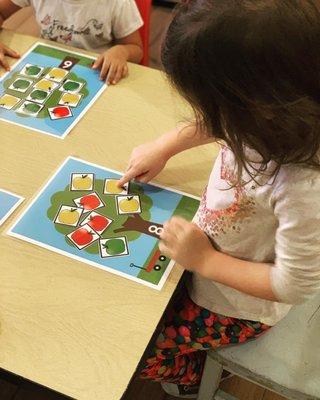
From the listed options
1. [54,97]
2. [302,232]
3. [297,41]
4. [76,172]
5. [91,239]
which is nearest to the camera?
[297,41]

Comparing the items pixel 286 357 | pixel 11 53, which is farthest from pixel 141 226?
pixel 11 53

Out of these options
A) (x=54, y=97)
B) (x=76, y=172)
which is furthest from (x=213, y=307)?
(x=54, y=97)

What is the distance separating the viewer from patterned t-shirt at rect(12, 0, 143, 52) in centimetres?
137

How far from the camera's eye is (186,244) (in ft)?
2.61

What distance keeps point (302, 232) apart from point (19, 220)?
49cm

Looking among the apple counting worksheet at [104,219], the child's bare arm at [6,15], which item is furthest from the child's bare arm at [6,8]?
the apple counting worksheet at [104,219]

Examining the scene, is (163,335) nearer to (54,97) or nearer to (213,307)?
(213,307)

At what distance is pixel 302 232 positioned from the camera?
0.65 meters

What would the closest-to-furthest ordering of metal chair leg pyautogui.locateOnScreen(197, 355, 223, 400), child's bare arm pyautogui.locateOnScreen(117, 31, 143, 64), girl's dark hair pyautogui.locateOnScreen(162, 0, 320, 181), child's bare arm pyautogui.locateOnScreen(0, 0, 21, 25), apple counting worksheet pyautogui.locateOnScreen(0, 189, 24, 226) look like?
girl's dark hair pyautogui.locateOnScreen(162, 0, 320, 181), apple counting worksheet pyautogui.locateOnScreen(0, 189, 24, 226), metal chair leg pyautogui.locateOnScreen(197, 355, 223, 400), child's bare arm pyautogui.locateOnScreen(117, 31, 143, 64), child's bare arm pyautogui.locateOnScreen(0, 0, 21, 25)

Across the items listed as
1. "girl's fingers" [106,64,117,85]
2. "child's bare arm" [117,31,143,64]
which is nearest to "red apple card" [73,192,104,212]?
"girl's fingers" [106,64,117,85]

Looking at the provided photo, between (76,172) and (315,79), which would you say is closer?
(315,79)

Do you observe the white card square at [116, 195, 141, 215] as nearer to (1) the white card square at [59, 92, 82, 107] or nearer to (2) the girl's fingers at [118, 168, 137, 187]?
(2) the girl's fingers at [118, 168, 137, 187]

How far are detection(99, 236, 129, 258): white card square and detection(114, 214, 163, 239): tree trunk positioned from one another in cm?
2

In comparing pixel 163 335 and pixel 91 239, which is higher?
pixel 91 239
